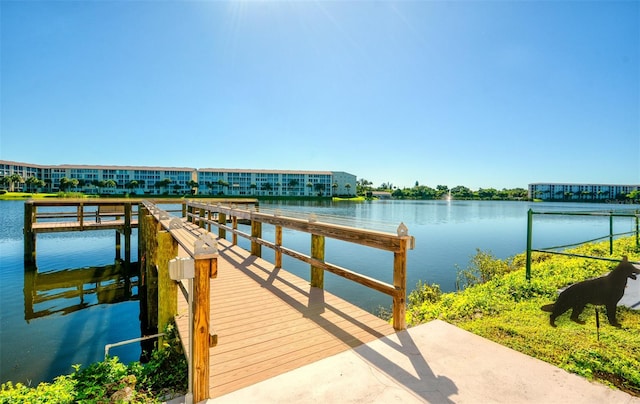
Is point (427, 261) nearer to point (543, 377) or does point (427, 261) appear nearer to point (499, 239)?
point (499, 239)

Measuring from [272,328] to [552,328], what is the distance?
3.94 metres

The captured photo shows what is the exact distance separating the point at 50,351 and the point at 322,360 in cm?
742

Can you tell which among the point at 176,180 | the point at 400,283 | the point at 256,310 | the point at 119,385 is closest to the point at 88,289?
the point at 256,310

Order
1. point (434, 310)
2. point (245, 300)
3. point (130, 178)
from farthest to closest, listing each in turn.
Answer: point (130, 178), point (434, 310), point (245, 300)

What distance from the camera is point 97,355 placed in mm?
6844

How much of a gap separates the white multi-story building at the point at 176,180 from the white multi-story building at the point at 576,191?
4244 inches

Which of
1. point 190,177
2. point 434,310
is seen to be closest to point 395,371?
point 434,310

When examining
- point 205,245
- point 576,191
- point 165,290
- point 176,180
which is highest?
point 176,180

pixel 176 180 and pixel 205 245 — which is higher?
pixel 176 180

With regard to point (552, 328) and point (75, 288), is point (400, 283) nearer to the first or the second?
point (552, 328)

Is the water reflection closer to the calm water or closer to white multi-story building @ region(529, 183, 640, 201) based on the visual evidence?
the calm water

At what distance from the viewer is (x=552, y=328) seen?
4.33 meters

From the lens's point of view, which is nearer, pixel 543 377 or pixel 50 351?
pixel 543 377

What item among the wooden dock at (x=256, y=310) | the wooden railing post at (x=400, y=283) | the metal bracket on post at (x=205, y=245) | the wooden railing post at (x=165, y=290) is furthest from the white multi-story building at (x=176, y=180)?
the metal bracket on post at (x=205, y=245)
